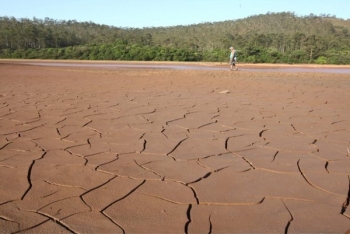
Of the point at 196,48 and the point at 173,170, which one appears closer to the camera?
the point at 173,170

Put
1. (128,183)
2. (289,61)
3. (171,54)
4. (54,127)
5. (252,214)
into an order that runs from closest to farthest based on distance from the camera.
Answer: (252,214) → (128,183) → (54,127) → (289,61) → (171,54)

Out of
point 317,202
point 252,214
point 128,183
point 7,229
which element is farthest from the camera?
point 128,183

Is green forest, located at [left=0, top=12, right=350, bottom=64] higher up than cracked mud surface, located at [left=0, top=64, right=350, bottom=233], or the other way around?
green forest, located at [left=0, top=12, right=350, bottom=64]

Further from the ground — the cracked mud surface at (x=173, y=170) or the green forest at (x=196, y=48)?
the green forest at (x=196, y=48)

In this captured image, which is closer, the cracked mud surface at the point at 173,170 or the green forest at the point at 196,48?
the cracked mud surface at the point at 173,170

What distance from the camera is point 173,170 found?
2.64 m

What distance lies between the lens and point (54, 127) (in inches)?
158

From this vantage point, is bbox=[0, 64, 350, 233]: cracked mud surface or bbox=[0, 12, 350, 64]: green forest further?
bbox=[0, 12, 350, 64]: green forest

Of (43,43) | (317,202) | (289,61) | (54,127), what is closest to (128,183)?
(317,202)

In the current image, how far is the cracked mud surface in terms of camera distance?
1890 mm

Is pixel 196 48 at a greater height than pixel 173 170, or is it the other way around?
pixel 196 48

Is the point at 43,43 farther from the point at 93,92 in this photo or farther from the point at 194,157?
the point at 194,157

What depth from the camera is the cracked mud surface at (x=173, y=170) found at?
1890 mm

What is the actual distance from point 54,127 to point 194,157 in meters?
1.94
